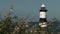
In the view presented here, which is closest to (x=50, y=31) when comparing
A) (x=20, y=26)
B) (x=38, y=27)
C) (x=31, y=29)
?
(x=38, y=27)

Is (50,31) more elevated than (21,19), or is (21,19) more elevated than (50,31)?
(21,19)

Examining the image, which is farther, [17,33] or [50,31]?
[50,31]

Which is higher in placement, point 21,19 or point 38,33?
point 21,19

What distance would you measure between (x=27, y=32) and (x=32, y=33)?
80 millimetres

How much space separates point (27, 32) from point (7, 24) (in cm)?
30

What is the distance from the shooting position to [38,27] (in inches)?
125

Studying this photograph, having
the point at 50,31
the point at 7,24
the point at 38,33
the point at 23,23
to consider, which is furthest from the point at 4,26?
the point at 50,31

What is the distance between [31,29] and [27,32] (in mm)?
94

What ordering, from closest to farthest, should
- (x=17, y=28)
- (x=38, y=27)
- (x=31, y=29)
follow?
(x=17, y=28), (x=31, y=29), (x=38, y=27)

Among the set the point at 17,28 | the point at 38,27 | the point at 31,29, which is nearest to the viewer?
the point at 17,28

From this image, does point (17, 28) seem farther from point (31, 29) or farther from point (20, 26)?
point (31, 29)

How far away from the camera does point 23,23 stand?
2803 millimetres

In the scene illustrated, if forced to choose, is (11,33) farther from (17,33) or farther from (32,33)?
(32,33)

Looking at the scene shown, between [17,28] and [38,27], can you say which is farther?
[38,27]
